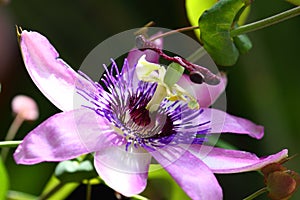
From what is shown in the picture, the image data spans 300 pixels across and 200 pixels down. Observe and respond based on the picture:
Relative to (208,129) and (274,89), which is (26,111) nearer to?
(208,129)

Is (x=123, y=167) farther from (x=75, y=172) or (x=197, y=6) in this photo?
(x=197, y=6)

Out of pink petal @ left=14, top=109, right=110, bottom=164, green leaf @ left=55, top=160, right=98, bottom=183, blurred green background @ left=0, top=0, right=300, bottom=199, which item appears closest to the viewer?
pink petal @ left=14, top=109, right=110, bottom=164

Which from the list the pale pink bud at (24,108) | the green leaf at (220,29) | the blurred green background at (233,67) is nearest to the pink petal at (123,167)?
the green leaf at (220,29)

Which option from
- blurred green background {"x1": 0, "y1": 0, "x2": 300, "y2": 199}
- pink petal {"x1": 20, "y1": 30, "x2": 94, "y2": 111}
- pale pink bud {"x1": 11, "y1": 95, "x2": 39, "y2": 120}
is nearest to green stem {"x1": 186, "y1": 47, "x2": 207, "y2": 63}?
pink petal {"x1": 20, "y1": 30, "x2": 94, "y2": 111}

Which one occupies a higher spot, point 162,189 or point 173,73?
point 173,73

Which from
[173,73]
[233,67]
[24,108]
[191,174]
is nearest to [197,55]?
[173,73]

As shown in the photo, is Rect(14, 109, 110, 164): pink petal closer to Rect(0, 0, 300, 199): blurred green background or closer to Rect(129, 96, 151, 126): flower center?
Rect(129, 96, 151, 126): flower center

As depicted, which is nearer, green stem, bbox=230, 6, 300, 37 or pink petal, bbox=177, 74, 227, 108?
green stem, bbox=230, 6, 300, 37

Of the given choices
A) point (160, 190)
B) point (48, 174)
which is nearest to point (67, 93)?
point (160, 190)
